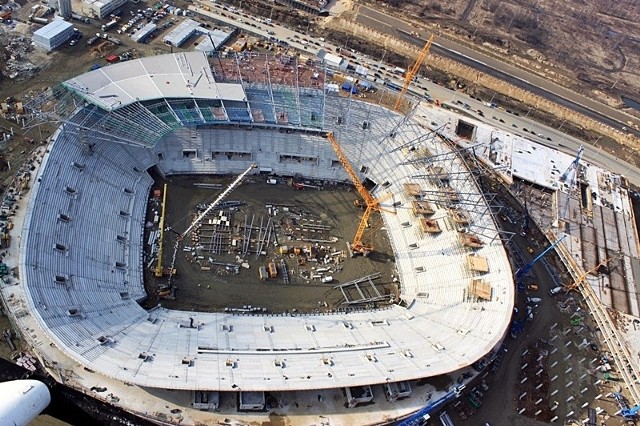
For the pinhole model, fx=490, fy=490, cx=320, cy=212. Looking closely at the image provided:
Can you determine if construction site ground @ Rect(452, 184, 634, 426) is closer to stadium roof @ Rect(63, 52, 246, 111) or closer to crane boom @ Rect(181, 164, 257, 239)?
crane boom @ Rect(181, 164, 257, 239)

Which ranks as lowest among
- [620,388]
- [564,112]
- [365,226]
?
[620,388]

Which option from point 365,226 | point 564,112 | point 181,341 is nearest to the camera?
point 181,341

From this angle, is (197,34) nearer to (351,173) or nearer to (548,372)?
(351,173)

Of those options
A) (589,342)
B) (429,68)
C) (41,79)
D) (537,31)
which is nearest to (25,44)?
(41,79)

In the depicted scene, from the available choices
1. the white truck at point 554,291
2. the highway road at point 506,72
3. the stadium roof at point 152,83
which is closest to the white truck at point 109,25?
the stadium roof at point 152,83

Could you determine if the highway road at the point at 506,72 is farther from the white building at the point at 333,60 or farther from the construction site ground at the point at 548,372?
the construction site ground at the point at 548,372

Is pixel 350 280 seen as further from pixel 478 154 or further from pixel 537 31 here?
pixel 537 31
